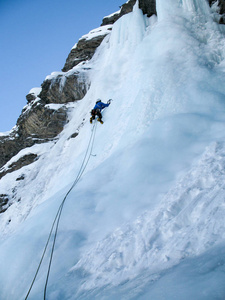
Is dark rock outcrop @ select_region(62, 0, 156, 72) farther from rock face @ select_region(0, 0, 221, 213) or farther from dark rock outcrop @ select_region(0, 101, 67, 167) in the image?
dark rock outcrop @ select_region(0, 101, 67, 167)

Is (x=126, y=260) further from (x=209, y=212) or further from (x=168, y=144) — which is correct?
(x=168, y=144)

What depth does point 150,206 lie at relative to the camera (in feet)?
9.69

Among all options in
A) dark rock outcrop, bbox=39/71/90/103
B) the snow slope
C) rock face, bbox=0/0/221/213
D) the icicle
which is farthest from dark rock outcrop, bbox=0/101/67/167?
the icicle

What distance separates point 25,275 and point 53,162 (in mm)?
7712

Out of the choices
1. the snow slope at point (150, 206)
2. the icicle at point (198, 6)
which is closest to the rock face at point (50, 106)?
the icicle at point (198, 6)

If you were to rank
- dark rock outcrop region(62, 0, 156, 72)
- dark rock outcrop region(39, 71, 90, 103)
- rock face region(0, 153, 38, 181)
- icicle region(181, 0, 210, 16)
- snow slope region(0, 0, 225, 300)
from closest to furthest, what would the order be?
snow slope region(0, 0, 225, 300) → icicle region(181, 0, 210, 16) → dark rock outcrop region(39, 71, 90, 103) → rock face region(0, 153, 38, 181) → dark rock outcrop region(62, 0, 156, 72)

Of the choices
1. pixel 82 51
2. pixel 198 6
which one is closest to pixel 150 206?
pixel 198 6

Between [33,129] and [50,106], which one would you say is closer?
[50,106]

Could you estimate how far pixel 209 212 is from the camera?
91.3 inches

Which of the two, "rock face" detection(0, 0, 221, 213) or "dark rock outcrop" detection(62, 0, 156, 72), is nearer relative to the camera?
"rock face" detection(0, 0, 221, 213)

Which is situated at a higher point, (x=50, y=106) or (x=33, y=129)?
(x=50, y=106)

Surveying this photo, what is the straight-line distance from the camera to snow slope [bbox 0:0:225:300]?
1.94 metres

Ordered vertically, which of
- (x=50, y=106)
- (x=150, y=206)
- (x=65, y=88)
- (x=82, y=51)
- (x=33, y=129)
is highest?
(x=82, y=51)

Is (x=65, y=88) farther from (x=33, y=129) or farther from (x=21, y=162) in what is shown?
(x=21, y=162)
